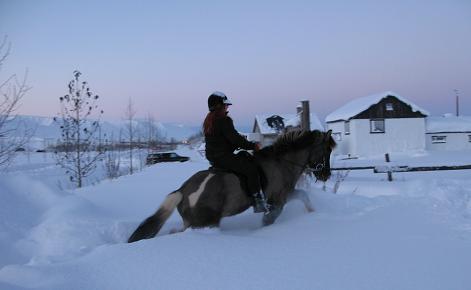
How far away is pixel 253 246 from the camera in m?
3.99

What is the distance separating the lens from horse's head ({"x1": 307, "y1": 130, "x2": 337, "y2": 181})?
19.6ft

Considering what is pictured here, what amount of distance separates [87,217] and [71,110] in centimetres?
753

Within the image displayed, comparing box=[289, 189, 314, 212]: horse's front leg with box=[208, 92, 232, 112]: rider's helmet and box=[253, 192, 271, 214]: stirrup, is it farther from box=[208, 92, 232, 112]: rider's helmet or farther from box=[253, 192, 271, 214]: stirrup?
box=[208, 92, 232, 112]: rider's helmet

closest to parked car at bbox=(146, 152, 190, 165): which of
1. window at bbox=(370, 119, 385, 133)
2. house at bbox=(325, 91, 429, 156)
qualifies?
house at bbox=(325, 91, 429, 156)

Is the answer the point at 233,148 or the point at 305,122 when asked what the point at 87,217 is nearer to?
the point at 233,148

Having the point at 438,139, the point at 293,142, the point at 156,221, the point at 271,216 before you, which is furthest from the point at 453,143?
the point at 156,221

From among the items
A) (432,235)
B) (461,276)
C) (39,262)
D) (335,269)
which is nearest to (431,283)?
(461,276)

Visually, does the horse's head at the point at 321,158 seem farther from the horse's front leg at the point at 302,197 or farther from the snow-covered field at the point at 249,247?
the snow-covered field at the point at 249,247

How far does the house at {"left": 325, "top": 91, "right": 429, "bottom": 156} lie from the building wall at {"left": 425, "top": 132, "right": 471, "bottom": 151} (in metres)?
3.41

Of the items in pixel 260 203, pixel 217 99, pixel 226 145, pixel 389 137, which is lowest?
pixel 260 203

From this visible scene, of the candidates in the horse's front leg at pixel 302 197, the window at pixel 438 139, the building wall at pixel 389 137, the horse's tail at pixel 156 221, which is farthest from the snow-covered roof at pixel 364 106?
the horse's tail at pixel 156 221

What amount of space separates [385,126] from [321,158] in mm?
31696

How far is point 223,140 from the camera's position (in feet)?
17.5

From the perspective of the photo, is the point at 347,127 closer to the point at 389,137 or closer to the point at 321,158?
the point at 389,137
